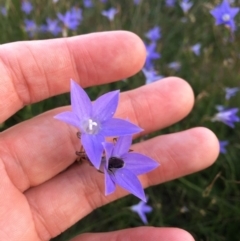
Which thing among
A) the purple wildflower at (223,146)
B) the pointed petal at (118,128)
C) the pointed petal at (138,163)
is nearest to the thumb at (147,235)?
the pointed petal at (138,163)

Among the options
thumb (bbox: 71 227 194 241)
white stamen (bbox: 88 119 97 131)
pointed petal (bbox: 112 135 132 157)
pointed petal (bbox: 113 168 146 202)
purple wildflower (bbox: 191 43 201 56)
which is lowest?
thumb (bbox: 71 227 194 241)

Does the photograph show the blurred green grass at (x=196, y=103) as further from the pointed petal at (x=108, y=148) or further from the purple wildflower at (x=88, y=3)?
the pointed petal at (x=108, y=148)

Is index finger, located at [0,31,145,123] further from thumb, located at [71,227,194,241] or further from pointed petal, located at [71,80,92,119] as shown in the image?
thumb, located at [71,227,194,241]

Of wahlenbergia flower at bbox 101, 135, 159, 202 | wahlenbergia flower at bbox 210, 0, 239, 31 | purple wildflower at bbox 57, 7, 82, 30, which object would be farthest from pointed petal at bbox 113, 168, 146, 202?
purple wildflower at bbox 57, 7, 82, 30

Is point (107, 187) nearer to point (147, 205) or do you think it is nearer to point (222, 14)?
point (147, 205)

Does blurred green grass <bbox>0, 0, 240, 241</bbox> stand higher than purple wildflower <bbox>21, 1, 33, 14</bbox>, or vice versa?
purple wildflower <bbox>21, 1, 33, 14</bbox>

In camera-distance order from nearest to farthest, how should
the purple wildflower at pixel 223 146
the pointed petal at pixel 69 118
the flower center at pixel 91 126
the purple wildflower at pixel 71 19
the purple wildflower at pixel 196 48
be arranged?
the pointed petal at pixel 69 118
the flower center at pixel 91 126
the purple wildflower at pixel 223 146
the purple wildflower at pixel 71 19
the purple wildflower at pixel 196 48

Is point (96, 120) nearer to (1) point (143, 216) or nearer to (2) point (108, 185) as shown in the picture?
(2) point (108, 185)
